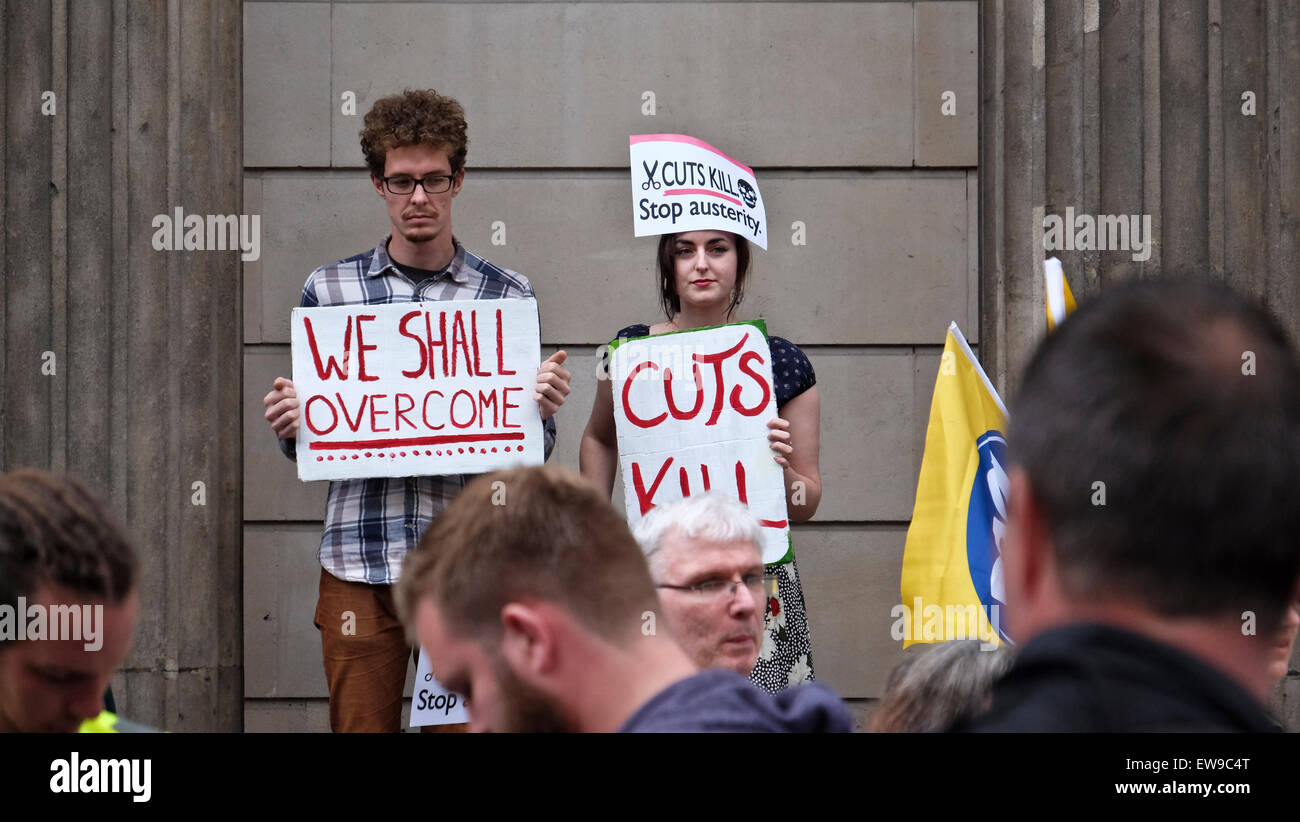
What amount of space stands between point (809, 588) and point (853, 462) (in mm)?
578

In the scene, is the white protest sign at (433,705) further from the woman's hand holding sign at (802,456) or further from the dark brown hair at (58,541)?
the dark brown hair at (58,541)

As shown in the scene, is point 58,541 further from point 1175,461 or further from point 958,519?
point 958,519

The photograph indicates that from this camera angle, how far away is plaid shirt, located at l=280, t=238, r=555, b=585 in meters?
3.96

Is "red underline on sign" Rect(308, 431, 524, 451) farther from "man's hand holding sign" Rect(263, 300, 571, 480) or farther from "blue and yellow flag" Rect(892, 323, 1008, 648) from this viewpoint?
"blue and yellow flag" Rect(892, 323, 1008, 648)

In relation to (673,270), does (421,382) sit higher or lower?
lower

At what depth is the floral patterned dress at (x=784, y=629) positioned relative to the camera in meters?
3.82

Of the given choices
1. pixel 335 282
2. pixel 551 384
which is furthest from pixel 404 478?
Result: pixel 335 282

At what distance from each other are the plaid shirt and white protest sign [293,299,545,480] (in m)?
0.10

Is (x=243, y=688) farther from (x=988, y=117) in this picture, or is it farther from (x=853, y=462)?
(x=988, y=117)

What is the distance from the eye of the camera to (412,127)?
4117 millimetres

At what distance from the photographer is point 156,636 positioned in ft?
17.7

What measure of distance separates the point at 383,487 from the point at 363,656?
1.67ft

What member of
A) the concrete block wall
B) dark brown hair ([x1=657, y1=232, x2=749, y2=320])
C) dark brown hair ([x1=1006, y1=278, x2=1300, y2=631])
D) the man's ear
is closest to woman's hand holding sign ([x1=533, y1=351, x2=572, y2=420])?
dark brown hair ([x1=657, y1=232, x2=749, y2=320])
